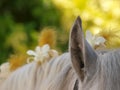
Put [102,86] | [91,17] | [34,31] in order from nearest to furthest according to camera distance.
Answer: [102,86], [91,17], [34,31]

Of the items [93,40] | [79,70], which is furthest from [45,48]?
[79,70]

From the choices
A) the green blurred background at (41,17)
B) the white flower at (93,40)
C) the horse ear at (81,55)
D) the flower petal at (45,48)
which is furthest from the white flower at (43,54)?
the green blurred background at (41,17)

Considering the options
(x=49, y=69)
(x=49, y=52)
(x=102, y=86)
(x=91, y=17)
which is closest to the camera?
(x=102, y=86)

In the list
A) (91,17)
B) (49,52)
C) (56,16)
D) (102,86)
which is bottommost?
(102,86)

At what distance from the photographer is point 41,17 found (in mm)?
4789

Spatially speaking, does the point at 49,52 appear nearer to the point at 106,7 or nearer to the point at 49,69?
the point at 49,69

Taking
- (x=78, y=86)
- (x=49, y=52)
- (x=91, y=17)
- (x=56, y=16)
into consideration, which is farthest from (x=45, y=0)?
(x=78, y=86)

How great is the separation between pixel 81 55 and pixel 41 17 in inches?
140

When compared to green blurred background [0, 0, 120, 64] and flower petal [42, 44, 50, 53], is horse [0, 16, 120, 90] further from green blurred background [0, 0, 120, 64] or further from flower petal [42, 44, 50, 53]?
green blurred background [0, 0, 120, 64]

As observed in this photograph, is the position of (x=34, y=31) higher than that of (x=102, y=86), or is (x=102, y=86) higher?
(x=34, y=31)

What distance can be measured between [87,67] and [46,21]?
349cm

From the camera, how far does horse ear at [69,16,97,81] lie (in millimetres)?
1218

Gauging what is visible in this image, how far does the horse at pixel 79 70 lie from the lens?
47.6 inches

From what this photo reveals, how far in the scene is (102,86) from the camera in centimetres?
121
